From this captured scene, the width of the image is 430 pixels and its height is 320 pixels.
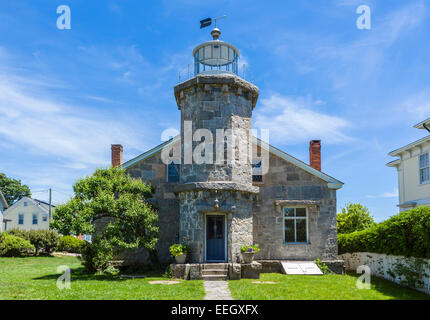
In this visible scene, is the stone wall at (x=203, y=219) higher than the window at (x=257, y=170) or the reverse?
the reverse

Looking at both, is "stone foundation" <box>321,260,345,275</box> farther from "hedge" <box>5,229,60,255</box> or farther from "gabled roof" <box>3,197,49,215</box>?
"gabled roof" <box>3,197,49,215</box>

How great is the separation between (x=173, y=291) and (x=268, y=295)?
2.72 metres

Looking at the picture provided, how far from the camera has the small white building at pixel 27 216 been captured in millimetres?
44344

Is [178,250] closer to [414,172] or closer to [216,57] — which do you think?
[216,57]

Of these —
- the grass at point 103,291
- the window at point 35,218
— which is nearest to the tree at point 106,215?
the grass at point 103,291

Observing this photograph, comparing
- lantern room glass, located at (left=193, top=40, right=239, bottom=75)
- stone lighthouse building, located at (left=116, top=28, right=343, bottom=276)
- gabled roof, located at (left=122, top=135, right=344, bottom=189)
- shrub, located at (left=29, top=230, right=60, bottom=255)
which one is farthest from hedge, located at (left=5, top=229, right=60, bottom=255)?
lantern room glass, located at (left=193, top=40, right=239, bottom=75)

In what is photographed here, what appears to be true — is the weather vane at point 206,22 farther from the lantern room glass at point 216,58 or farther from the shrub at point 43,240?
the shrub at point 43,240

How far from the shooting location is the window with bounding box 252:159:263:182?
17.9 metres

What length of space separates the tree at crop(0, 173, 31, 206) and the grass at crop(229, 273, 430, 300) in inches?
1964

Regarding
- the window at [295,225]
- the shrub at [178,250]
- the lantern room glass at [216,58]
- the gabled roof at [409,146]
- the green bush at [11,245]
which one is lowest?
the green bush at [11,245]

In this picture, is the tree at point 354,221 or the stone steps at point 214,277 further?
the tree at point 354,221

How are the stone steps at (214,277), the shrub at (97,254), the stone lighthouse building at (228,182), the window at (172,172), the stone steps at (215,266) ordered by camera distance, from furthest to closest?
the window at (172,172)
the stone lighthouse building at (228,182)
the shrub at (97,254)
the stone steps at (215,266)
the stone steps at (214,277)

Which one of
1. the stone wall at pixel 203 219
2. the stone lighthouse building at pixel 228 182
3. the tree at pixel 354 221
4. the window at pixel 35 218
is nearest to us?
the stone wall at pixel 203 219
